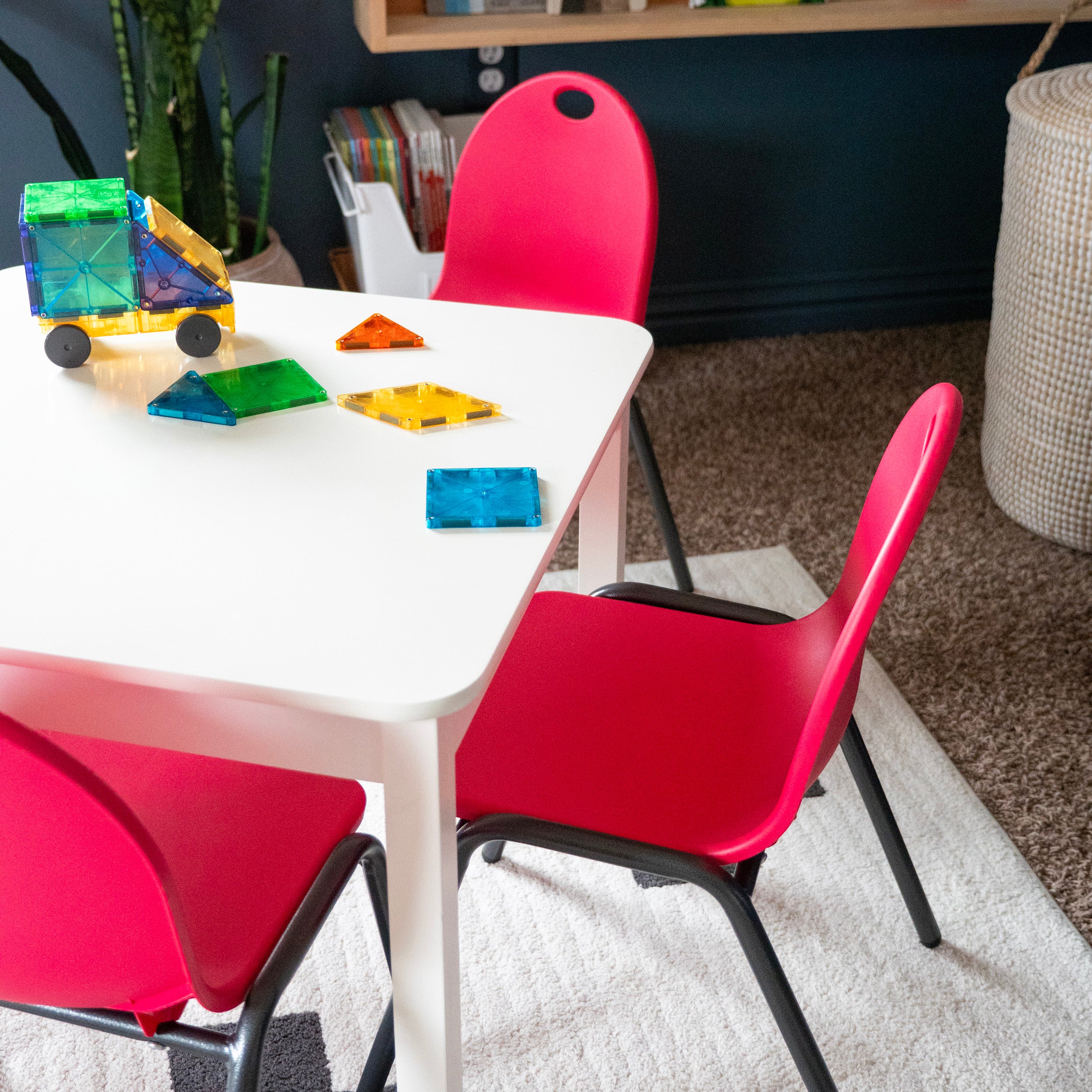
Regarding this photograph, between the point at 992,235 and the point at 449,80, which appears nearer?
the point at 449,80

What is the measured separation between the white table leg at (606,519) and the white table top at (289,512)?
179 millimetres

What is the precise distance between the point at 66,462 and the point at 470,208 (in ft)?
3.25

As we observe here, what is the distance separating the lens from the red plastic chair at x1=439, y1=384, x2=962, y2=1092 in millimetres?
965

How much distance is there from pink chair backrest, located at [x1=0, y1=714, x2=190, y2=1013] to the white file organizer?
1.67 metres

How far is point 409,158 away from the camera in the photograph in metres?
2.39

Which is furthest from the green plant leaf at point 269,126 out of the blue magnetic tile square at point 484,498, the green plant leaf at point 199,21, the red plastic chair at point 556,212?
the blue magnetic tile square at point 484,498

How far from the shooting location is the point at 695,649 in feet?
4.17

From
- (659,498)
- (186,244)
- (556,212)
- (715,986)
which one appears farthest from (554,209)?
(715,986)

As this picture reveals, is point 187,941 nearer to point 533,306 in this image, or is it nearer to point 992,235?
point 533,306

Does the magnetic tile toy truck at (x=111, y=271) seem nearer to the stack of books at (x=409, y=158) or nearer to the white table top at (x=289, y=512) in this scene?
the white table top at (x=289, y=512)

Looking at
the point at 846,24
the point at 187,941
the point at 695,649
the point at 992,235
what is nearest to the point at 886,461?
the point at 695,649

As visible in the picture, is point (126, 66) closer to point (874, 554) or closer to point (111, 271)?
point (111, 271)

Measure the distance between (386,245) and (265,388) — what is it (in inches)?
48.4

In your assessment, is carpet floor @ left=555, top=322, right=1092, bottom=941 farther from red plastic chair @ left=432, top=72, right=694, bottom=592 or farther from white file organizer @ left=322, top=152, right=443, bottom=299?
white file organizer @ left=322, top=152, right=443, bottom=299
